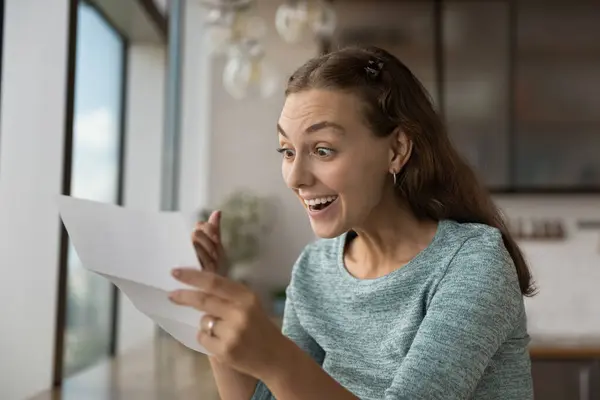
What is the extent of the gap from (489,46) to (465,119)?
356 mm

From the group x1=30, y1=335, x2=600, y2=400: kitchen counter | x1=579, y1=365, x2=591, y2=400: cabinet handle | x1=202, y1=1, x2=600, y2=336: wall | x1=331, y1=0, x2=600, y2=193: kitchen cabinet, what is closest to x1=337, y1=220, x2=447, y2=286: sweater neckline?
x1=30, y1=335, x2=600, y2=400: kitchen counter

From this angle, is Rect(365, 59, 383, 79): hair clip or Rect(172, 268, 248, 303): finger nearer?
Rect(172, 268, 248, 303): finger

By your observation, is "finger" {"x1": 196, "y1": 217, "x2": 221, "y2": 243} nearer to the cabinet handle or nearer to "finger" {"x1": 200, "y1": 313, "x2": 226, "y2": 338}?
"finger" {"x1": 200, "y1": 313, "x2": 226, "y2": 338}

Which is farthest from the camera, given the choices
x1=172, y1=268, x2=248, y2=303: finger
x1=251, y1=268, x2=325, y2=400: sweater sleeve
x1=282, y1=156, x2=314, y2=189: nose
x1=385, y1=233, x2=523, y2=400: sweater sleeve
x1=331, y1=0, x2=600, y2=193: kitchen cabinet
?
x1=331, y1=0, x2=600, y2=193: kitchen cabinet

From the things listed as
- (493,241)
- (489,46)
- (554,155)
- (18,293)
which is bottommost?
(18,293)

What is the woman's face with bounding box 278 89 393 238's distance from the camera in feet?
3.65

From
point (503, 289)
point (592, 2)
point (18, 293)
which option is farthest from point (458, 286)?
point (592, 2)

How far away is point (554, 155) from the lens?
3637mm

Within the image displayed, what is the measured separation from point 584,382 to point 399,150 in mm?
2430

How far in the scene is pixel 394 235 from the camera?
1261mm

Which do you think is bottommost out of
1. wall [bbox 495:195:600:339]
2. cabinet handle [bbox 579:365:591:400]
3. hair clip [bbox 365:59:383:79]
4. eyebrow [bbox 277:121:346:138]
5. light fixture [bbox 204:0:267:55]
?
cabinet handle [bbox 579:365:591:400]

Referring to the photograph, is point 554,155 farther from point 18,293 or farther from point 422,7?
point 18,293

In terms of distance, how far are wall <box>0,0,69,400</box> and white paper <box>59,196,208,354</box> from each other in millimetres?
974

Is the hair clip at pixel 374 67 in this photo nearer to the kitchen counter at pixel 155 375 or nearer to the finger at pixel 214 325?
the finger at pixel 214 325
